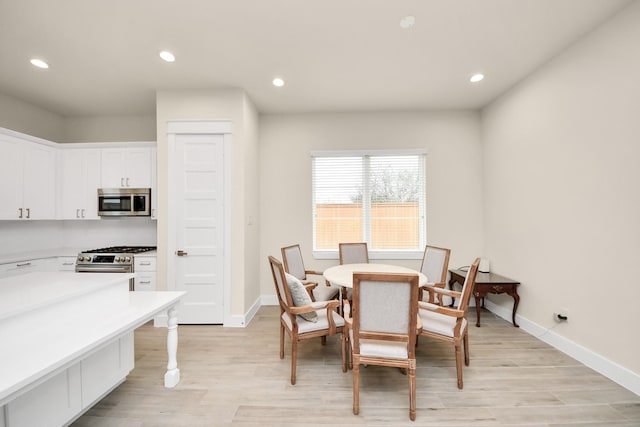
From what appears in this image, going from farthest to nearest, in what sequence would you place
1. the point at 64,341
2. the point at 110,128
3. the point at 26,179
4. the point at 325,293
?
1. the point at 110,128
2. the point at 26,179
3. the point at 325,293
4. the point at 64,341

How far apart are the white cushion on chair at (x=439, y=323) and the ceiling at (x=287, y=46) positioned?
99.0 inches

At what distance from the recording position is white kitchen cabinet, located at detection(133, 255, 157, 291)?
10.6ft

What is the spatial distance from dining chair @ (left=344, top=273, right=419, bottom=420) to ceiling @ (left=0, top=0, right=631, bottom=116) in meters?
2.09

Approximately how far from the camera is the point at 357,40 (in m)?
2.35

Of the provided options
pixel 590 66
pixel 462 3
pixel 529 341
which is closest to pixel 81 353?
pixel 462 3

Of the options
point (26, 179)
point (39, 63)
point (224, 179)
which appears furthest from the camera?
point (26, 179)

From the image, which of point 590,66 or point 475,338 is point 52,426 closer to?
point 475,338

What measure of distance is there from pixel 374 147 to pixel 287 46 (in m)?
1.99

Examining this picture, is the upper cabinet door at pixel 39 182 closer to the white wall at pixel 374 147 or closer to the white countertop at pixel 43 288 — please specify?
the white countertop at pixel 43 288

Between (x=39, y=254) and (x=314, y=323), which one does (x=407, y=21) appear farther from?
(x=39, y=254)

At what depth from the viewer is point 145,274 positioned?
3.23m

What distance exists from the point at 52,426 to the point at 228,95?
324 centimetres

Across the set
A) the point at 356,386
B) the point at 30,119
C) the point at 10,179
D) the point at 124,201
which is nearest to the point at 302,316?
the point at 356,386

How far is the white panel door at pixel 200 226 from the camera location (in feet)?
10.4
